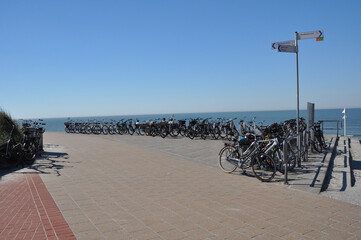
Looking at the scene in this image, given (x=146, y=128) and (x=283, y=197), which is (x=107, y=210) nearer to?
(x=283, y=197)

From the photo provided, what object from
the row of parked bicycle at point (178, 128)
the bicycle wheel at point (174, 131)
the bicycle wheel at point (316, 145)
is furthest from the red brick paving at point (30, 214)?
the bicycle wheel at point (174, 131)

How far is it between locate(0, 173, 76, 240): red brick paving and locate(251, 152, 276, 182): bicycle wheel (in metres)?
3.88

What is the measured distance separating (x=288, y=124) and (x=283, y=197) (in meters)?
6.61

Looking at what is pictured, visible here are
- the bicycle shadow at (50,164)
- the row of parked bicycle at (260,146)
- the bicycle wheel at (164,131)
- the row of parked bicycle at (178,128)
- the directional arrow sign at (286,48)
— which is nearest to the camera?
the row of parked bicycle at (260,146)

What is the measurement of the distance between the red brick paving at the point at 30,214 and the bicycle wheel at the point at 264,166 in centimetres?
388

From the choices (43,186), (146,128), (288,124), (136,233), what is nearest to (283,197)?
(136,233)

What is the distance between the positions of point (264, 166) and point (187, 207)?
277 cm

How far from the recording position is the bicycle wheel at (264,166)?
6137mm

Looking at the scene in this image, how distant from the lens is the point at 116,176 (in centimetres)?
661

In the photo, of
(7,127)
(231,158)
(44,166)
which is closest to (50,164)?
(44,166)

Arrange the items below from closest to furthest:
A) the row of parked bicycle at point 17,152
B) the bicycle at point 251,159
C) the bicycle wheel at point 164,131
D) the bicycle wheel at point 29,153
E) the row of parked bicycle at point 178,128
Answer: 1. the bicycle at point 251,159
2. the row of parked bicycle at point 17,152
3. the bicycle wheel at point 29,153
4. the row of parked bicycle at point 178,128
5. the bicycle wheel at point 164,131

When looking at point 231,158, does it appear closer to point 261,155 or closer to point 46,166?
point 261,155

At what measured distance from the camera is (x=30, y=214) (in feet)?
13.5

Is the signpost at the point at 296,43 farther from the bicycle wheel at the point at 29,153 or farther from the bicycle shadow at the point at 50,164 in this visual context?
the bicycle wheel at the point at 29,153
